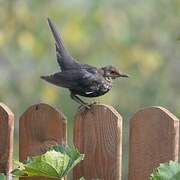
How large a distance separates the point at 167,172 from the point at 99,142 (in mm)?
605

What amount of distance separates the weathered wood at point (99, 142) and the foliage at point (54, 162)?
273 millimetres

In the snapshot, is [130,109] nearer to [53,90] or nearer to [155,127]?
[53,90]

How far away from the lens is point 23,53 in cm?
948

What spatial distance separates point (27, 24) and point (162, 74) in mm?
1843

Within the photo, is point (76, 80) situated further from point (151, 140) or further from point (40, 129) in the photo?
point (151, 140)

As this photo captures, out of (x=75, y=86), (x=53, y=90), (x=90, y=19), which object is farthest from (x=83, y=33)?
(x=75, y=86)

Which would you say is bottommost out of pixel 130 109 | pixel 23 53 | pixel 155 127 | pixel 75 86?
pixel 155 127

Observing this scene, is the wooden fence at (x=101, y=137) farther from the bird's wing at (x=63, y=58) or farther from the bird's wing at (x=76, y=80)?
the bird's wing at (x=63, y=58)

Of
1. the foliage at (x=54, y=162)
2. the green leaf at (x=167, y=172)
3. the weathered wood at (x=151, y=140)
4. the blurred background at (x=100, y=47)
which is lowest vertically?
the green leaf at (x=167, y=172)

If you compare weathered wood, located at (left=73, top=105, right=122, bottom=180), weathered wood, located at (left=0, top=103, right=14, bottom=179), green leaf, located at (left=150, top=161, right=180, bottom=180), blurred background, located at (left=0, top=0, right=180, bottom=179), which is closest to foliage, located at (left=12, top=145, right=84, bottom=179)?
weathered wood, located at (left=73, top=105, right=122, bottom=180)

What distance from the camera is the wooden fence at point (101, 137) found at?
3.53 metres

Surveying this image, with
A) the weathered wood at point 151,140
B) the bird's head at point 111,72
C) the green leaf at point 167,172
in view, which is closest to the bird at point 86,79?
the bird's head at point 111,72

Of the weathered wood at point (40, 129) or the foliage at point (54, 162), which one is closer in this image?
the foliage at point (54, 162)

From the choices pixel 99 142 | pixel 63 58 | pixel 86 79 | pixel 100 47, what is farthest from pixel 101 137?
pixel 100 47
